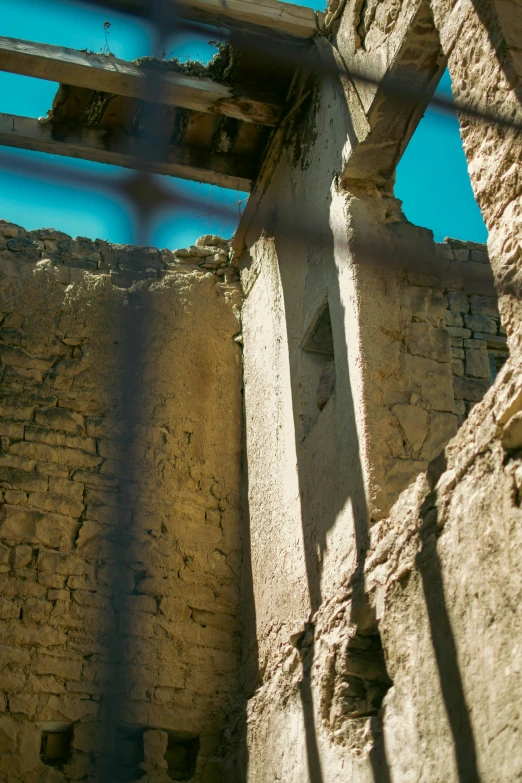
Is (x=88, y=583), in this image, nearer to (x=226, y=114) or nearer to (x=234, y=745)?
(x=234, y=745)

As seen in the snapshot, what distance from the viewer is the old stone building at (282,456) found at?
3.45m

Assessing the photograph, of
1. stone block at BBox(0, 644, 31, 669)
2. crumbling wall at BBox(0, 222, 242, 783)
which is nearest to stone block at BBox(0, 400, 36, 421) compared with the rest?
crumbling wall at BBox(0, 222, 242, 783)

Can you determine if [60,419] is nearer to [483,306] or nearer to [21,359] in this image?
[21,359]

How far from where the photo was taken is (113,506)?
230 inches

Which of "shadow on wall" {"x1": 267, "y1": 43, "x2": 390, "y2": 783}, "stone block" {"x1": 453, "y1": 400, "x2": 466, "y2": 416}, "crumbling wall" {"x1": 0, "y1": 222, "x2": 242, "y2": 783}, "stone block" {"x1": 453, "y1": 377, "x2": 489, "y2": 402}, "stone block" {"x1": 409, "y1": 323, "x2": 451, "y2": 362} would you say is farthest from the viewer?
"stone block" {"x1": 453, "y1": 377, "x2": 489, "y2": 402}

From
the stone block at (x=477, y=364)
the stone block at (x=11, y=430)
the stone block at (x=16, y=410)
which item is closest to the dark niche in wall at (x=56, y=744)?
the stone block at (x=11, y=430)

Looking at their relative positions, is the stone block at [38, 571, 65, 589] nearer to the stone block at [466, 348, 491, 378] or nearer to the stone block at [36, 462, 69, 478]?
the stone block at [36, 462, 69, 478]

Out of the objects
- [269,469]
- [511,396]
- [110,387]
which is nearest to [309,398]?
[269,469]

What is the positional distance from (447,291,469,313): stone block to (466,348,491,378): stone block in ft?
1.26

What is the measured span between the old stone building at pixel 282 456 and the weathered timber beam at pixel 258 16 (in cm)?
2

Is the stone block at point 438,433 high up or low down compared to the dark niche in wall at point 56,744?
up

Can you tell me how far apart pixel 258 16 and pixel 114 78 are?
893mm

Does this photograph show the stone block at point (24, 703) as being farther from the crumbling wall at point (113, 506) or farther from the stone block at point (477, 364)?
the stone block at point (477, 364)

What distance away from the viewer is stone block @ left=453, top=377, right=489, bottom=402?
776 centimetres
